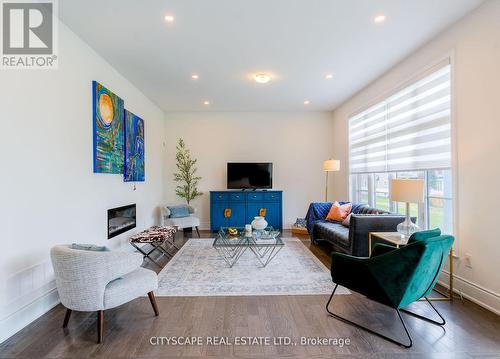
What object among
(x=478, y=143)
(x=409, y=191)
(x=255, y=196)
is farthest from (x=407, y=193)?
(x=255, y=196)

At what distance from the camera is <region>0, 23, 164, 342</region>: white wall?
2.10 m

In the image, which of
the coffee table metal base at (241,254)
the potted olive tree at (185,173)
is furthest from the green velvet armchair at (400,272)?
the potted olive tree at (185,173)

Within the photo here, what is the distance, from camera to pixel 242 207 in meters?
5.89

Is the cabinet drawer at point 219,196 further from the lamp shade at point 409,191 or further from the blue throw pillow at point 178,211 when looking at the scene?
the lamp shade at point 409,191

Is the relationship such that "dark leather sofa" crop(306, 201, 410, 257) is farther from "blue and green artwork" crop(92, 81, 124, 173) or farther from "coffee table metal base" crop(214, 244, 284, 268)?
"blue and green artwork" crop(92, 81, 124, 173)

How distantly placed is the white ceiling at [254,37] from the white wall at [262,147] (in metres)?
1.68

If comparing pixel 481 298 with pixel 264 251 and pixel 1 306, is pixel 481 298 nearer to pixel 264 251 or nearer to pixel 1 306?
pixel 264 251

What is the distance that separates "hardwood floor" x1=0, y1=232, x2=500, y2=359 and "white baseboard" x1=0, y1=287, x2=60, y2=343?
0.05m

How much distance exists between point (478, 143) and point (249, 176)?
4.27 m

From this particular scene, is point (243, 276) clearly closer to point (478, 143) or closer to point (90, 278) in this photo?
point (90, 278)

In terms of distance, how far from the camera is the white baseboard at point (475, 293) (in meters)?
2.36

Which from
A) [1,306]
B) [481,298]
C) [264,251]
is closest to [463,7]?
[481,298]

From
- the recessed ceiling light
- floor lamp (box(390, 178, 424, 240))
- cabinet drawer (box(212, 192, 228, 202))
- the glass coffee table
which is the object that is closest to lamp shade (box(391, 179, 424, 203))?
floor lamp (box(390, 178, 424, 240))

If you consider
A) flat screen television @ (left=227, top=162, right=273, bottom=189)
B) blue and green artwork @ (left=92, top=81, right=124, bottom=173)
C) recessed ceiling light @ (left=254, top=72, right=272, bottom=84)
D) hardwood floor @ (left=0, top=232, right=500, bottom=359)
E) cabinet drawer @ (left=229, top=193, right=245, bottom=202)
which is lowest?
hardwood floor @ (left=0, top=232, right=500, bottom=359)
